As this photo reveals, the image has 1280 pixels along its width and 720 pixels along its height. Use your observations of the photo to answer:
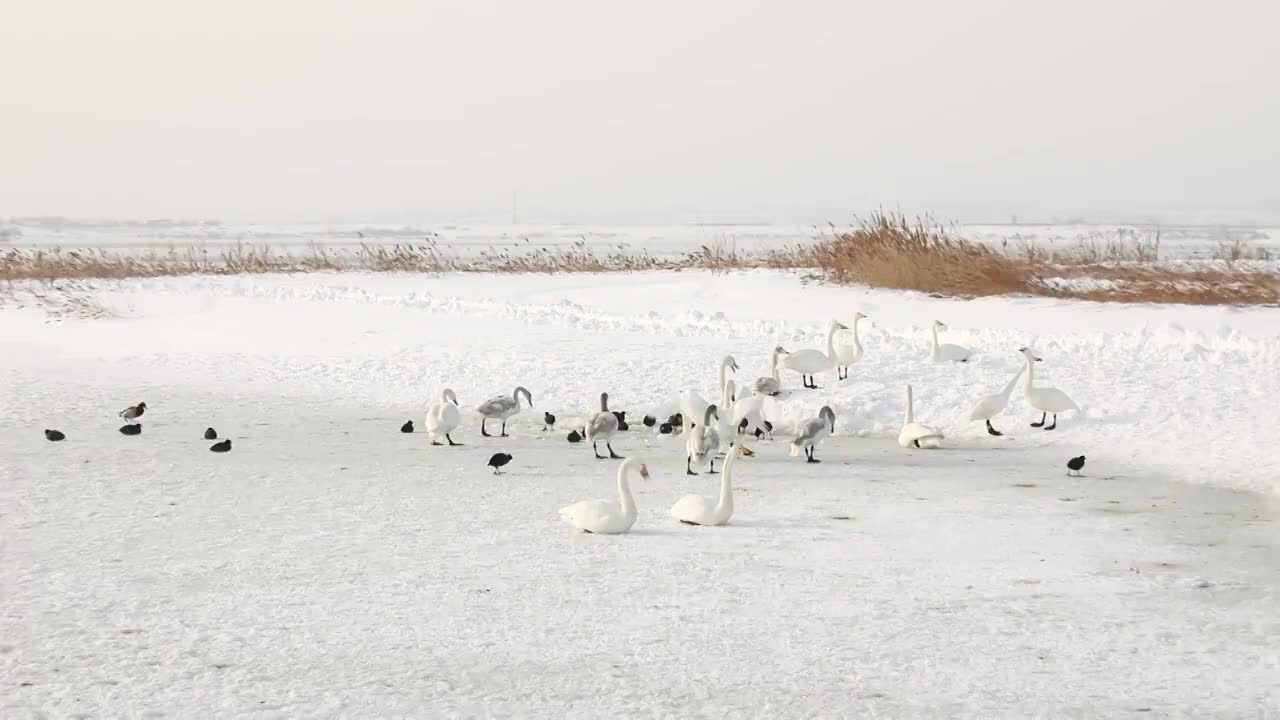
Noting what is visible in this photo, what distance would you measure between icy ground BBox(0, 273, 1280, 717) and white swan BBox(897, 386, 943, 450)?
5.8 inches

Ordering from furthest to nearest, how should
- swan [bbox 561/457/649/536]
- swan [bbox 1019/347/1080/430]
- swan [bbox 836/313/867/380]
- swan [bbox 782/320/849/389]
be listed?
swan [bbox 836/313/867/380]
swan [bbox 782/320/849/389]
swan [bbox 1019/347/1080/430]
swan [bbox 561/457/649/536]

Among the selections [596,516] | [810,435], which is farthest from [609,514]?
[810,435]

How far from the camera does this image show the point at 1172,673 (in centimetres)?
605

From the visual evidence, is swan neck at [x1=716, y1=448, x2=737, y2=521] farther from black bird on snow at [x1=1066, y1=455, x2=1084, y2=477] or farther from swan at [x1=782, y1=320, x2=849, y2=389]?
swan at [x1=782, y1=320, x2=849, y2=389]

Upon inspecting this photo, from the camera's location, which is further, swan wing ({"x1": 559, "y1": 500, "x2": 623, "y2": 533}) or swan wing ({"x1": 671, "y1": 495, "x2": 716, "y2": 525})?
swan wing ({"x1": 671, "y1": 495, "x2": 716, "y2": 525})

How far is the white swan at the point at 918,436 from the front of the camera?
12531mm

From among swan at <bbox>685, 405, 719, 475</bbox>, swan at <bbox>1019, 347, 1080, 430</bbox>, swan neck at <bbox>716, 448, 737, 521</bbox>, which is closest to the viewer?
swan neck at <bbox>716, 448, 737, 521</bbox>

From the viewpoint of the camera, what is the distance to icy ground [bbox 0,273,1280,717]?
5.92m

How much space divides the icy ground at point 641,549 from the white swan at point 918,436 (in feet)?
0.49

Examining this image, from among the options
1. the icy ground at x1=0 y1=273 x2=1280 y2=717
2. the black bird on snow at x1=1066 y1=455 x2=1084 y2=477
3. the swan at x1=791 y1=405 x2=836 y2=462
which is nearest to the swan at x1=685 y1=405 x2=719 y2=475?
the icy ground at x1=0 y1=273 x2=1280 y2=717

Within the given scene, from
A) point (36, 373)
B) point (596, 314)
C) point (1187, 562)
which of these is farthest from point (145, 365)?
point (1187, 562)

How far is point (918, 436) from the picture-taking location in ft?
41.2

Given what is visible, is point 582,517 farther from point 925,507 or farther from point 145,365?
point 145,365

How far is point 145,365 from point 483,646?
13.9m
